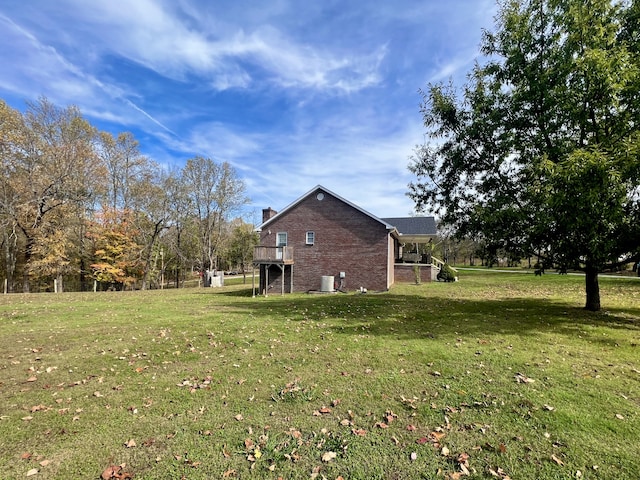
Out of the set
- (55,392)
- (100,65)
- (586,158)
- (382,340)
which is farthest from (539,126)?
(100,65)

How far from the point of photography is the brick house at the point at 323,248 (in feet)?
70.5

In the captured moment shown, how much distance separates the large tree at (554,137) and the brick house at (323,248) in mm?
8013

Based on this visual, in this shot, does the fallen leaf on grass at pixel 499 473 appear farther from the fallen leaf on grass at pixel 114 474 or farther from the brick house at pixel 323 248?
the brick house at pixel 323 248

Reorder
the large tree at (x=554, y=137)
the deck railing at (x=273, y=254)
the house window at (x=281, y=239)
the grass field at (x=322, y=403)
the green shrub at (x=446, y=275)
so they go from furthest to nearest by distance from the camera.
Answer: the green shrub at (x=446, y=275) → the house window at (x=281, y=239) → the deck railing at (x=273, y=254) → the large tree at (x=554, y=137) → the grass field at (x=322, y=403)

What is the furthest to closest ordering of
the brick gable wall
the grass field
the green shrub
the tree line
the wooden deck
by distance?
the green shrub, the tree line, the wooden deck, the brick gable wall, the grass field

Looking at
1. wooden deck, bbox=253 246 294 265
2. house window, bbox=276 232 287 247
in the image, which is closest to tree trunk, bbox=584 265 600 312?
wooden deck, bbox=253 246 294 265

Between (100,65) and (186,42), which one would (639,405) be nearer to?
(186,42)

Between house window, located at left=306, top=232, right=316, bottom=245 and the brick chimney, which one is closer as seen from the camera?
house window, located at left=306, top=232, right=316, bottom=245

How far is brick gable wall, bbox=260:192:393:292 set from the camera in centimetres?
2147

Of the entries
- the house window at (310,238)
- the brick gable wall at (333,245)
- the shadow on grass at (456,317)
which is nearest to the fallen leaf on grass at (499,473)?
the shadow on grass at (456,317)

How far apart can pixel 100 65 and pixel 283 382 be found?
17207 millimetres

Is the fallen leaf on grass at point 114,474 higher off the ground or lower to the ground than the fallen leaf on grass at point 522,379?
lower

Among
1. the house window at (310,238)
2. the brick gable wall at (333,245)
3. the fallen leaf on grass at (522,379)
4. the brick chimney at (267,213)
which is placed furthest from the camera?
the brick chimney at (267,213)

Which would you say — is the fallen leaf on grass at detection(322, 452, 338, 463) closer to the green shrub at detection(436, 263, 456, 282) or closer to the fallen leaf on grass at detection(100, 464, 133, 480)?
the fallen leaf on grass at detection(100, 464, 133, 480)
